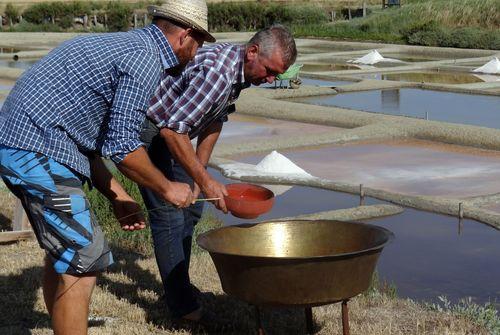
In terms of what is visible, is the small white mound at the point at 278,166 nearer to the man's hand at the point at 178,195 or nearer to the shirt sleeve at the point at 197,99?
the shirt sleeve at the point at 197,99

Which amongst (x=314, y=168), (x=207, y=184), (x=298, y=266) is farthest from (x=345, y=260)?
(x=314, y=168)

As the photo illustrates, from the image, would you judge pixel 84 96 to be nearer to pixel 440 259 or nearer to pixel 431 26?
pixel 440 259

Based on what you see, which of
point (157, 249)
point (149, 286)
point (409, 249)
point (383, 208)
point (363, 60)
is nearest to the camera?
point (157, 249)

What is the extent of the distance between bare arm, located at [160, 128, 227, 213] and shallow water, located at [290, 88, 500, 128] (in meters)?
9.35

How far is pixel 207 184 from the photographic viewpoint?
4488 mm

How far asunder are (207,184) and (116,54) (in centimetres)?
83

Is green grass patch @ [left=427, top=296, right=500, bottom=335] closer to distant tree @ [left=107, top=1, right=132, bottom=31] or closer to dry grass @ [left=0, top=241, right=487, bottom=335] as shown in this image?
dry grass @ [left=0, top=241, right=487, bottom=335]

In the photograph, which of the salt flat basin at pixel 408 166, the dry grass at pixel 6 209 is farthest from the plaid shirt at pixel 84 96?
the salt flat basin at pixel 408 166

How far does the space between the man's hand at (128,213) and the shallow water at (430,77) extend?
593 inches

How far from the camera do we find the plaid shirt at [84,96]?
3875mm

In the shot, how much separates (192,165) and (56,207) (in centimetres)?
75

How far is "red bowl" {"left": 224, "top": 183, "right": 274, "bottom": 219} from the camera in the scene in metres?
4.50

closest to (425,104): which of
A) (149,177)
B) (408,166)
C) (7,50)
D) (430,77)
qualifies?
(430,77)

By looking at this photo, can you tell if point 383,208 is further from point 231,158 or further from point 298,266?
point 298,266
